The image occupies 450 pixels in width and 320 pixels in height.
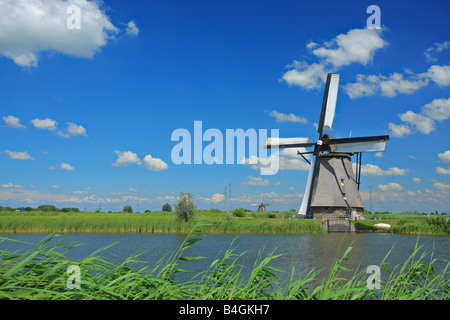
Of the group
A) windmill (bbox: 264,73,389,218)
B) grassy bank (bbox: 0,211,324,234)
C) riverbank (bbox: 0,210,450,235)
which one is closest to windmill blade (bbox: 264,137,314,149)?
windmill (bbox: 264,73,389,218)

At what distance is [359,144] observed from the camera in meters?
28.1

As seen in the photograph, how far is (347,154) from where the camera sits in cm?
2900

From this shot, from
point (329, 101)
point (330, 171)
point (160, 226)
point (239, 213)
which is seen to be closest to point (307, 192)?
point (330, 171)

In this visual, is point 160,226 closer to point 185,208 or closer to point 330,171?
point 185,208

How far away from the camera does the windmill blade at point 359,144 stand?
2702 centimetres

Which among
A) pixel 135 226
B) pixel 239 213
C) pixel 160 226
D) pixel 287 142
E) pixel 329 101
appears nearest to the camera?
pixel 135 226

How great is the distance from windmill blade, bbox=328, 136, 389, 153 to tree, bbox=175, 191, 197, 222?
12627 mm

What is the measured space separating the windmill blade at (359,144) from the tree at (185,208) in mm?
12627

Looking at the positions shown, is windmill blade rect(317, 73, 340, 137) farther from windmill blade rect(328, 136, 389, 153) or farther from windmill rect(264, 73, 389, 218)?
windmill blade rect(328, 136, 389, 153)

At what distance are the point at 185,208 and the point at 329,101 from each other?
15.1 m
